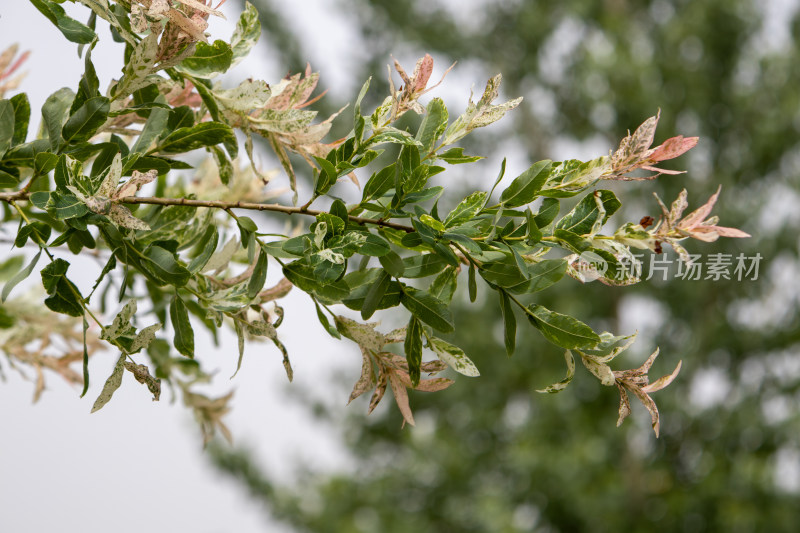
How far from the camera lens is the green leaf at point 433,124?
14.6 inches

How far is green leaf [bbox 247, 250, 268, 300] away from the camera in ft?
1.26

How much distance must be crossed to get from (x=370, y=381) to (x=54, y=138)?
0.21 meters

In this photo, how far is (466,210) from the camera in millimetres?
351

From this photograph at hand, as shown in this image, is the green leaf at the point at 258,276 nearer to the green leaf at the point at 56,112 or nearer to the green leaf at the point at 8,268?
the green leaf at the point at 56,112

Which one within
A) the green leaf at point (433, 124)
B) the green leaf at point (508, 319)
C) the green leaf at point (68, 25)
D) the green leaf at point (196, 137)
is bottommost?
the green leaf at point (508, 319)

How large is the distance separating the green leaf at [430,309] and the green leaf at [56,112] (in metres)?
0.20

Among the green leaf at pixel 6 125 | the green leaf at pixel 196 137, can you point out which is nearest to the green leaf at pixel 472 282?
the green leaf at pixel 196 137

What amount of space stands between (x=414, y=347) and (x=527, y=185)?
0.10 m

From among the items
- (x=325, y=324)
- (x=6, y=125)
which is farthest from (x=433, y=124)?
(x=6, y=125)

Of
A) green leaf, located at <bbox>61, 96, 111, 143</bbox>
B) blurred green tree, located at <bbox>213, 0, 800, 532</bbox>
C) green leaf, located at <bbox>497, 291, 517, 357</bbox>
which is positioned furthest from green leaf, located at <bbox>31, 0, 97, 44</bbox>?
blurred green tree, located at <bbox>213, 0, 800, 532</bbox>

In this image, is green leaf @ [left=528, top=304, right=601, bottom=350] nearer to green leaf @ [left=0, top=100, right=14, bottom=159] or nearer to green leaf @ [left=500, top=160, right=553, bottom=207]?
green leaf @ [left=500, top=160, right=553, bottom=207]

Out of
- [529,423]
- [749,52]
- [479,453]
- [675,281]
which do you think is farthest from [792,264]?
[479,453]

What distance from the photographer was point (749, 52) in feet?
10.8

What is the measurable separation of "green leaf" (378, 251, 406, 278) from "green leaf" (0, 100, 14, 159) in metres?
0.21
